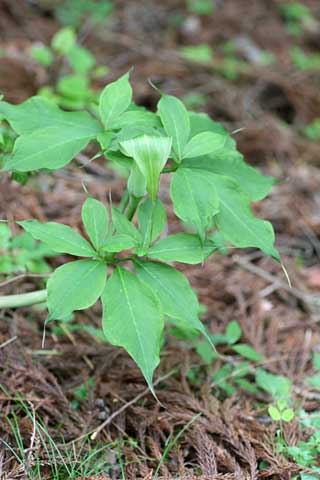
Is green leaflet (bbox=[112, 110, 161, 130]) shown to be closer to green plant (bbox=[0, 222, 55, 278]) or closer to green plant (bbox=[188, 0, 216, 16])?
green plant (bbox=[0, 222, 55, 278])

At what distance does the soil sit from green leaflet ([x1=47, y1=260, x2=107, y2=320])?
0.46 meters

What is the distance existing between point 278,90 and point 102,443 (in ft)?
10.6

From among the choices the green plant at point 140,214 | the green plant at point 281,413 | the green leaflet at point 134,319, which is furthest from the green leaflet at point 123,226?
the green plant at point 281,413

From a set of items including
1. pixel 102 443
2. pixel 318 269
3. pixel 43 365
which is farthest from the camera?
pixel 318 269

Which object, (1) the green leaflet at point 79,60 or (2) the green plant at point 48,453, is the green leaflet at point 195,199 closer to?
(2) the green plant at point 48,453

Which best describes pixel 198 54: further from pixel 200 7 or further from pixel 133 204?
pixel 133 204

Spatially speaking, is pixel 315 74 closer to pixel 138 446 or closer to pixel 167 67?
pixel 167 67

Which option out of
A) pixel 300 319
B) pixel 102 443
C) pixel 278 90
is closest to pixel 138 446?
pixel 102 443

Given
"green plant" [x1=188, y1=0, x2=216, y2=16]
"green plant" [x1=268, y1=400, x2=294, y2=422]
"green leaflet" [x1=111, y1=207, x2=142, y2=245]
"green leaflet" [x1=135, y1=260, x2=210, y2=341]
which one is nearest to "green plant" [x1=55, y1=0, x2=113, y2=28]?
"green plant" [x1=188, y1=0, x2=216, y2=16]

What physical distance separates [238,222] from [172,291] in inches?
9.8

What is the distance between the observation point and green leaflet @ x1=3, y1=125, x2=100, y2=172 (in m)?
1.43

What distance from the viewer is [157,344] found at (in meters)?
1.33

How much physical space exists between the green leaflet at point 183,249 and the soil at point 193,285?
17.7 inches

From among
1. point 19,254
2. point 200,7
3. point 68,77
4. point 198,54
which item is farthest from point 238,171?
point 200,7
